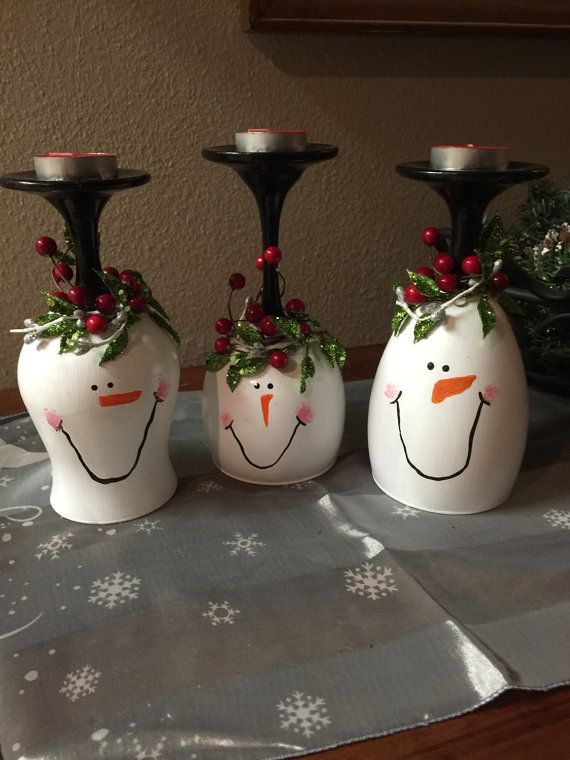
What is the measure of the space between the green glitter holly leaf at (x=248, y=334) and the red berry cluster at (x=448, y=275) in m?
0.13

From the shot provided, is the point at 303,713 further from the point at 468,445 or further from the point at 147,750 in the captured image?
the point at 468,445

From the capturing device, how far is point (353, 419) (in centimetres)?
72

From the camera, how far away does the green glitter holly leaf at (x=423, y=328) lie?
0.52 meters

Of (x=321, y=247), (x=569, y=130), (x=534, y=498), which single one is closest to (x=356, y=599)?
(x=534, y=498)

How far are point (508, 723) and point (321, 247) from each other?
620 millimetres

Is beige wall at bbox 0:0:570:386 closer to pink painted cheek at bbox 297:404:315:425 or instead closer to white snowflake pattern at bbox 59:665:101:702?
pink painted cheek at bbox 297:404:315:425

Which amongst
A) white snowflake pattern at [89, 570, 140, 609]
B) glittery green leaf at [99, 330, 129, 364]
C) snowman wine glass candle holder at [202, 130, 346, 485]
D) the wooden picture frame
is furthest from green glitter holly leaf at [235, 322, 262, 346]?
the wooden picture frame

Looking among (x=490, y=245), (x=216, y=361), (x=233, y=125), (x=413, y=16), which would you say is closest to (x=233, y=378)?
(x=216, y=361)

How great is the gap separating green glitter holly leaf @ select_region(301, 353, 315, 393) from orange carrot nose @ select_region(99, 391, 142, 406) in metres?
0.13

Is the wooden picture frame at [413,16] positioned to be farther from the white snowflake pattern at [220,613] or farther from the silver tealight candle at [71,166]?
the white snowflake pattern at [220,613]

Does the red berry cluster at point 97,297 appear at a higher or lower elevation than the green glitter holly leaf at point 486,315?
higher

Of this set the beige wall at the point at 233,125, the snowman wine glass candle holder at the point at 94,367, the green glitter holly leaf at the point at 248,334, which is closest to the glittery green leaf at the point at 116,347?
the snowman wine glass candle holder at the point at 94,367

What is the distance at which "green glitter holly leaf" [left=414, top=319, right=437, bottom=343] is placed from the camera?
0.52 meters

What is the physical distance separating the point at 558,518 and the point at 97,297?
1.32 ft
